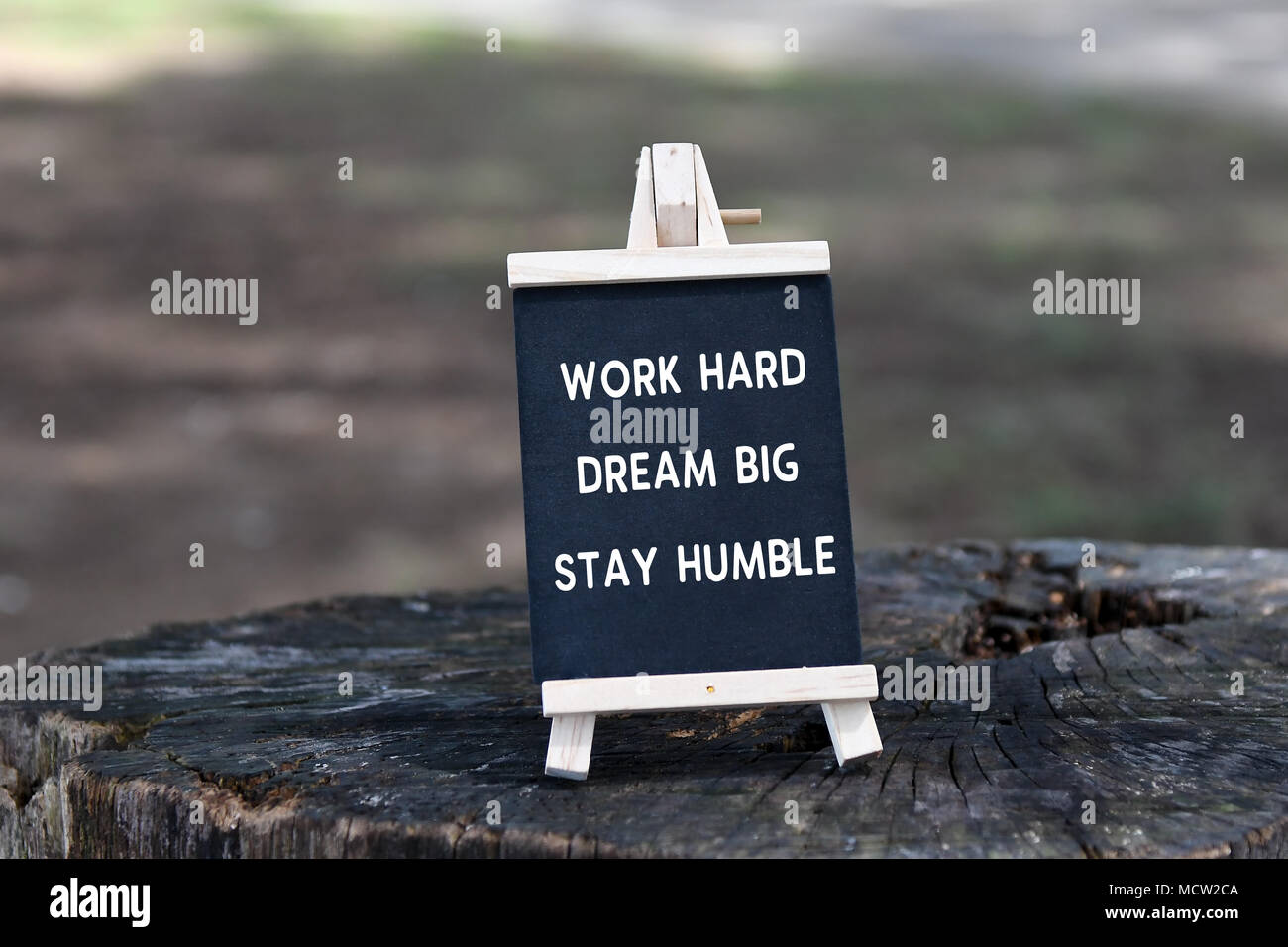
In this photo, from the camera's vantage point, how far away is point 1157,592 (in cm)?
258

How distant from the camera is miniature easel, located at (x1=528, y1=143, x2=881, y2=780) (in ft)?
5.22

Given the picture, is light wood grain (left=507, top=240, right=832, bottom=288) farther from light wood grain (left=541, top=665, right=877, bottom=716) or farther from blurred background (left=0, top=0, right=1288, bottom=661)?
blurred background (left=0, top=0, right=1288, bottom=661)

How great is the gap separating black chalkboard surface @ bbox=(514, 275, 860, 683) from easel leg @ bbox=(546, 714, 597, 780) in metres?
0.07

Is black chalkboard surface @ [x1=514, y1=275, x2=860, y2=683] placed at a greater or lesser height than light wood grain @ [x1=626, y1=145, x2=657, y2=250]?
lesser

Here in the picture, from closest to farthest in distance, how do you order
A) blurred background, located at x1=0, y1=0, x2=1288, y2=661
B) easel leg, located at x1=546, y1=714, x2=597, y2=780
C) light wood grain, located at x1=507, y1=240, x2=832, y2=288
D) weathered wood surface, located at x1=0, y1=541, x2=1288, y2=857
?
1. weathered wood surface, located at x1=0, y1=541, x2=1288, y2=857
2. easel leg, located at x1=546, y1=714, x2=597, y2=780
3. light wood grain, located at x1=507, y1=240, x2=832, y2=288
4. blurred background, located at x1=0, y1=0, x2=1288, y2=661

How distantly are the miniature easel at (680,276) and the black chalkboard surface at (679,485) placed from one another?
0.10 ft

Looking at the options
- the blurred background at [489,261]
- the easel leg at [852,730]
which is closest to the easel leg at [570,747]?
the easel leg at [852,730]

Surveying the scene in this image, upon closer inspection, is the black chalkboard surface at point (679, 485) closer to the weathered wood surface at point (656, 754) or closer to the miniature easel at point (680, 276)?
the miniature easel at point (680, 276)

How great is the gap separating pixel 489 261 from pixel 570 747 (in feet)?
20.0

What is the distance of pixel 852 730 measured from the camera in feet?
5.32

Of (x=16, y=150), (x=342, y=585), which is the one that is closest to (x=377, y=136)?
(x=16, y=150)

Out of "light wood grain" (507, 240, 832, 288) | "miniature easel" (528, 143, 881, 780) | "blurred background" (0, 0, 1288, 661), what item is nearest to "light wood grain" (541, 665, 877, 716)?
"miniature easel" (528, 143, 881, 780)

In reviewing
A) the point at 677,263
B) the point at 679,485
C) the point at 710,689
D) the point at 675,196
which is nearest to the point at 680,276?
the point at 677,263

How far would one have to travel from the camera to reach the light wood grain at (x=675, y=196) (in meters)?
1.73
